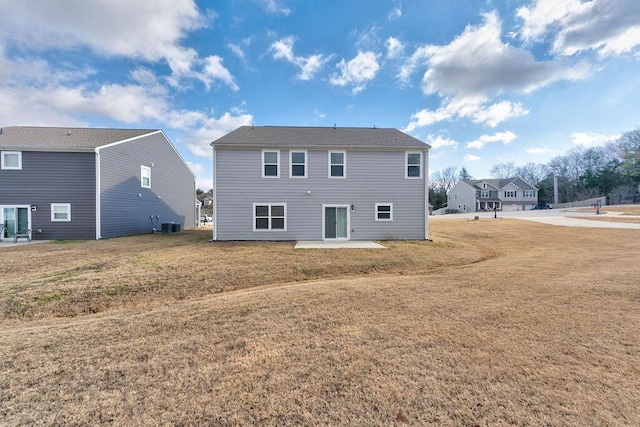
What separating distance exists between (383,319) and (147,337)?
358 cm

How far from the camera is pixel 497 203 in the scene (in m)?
56.2

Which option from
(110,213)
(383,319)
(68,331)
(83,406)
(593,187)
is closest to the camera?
(83,406)

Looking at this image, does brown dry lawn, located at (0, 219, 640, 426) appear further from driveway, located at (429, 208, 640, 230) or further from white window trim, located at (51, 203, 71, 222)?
driveway, located at (429, 208, 640, 230)

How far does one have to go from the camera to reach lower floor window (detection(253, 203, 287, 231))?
14.0m

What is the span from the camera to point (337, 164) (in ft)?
46.8

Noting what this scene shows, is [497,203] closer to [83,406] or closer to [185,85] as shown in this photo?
[185,85]

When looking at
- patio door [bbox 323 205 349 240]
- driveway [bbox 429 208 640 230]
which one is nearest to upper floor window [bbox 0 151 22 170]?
patio door [bbox 323 205 349 240]

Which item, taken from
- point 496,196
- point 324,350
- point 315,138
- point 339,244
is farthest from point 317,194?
point 496,196

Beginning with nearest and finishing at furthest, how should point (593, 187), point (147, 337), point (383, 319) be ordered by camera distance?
point (147, 337) < point (383, 319) < point (593, 187)

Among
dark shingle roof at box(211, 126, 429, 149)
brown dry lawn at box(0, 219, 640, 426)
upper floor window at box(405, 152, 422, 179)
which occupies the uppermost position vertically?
dark shingle roof at box(211, 126, 429, 149)

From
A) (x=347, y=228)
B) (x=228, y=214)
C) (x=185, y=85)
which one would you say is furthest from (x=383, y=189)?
(x=185, y=85)

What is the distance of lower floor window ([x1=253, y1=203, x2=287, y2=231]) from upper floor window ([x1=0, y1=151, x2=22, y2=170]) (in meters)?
13.6

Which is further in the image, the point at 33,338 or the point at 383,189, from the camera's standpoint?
the point at 383,189

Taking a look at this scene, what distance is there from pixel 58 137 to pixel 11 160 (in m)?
2.47
